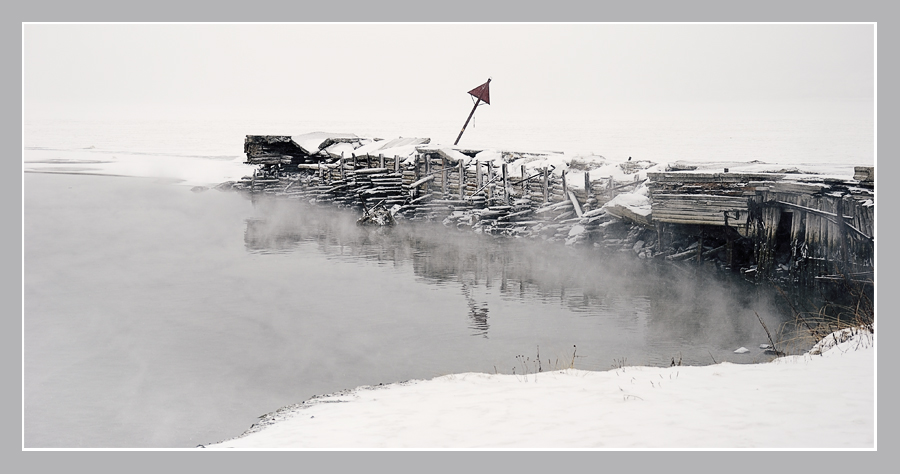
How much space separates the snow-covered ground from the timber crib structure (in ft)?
10.4

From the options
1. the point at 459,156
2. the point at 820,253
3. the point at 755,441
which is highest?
the point at 459,156

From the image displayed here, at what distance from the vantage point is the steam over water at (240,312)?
710 centimetres

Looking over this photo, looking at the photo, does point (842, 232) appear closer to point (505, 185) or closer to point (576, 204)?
point (576, 204)

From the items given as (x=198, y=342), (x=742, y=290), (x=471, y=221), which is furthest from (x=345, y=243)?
(x=742, y=290)

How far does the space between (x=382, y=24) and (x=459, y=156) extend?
9541 millimetres

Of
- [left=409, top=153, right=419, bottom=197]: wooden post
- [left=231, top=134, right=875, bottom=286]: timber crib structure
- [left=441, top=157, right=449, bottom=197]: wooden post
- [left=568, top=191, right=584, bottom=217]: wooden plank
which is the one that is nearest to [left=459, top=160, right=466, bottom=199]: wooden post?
[left=231, top=134, right=875, bottom=286]: timber crib structure

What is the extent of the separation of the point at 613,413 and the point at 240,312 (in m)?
5.61

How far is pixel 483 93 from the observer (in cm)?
1026

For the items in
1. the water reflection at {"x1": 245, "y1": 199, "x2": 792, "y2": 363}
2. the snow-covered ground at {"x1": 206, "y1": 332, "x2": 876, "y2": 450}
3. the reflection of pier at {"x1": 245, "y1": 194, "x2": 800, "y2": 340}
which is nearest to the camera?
the snow-covered ground at {"x1": 206, "y1": 332, "x2": 876, "y2": 450}

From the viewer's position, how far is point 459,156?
1758cm

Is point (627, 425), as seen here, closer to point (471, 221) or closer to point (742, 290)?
point (742, 290)

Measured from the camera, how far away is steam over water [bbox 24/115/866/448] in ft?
23.3

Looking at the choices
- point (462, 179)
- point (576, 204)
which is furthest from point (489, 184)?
point (576, 204)

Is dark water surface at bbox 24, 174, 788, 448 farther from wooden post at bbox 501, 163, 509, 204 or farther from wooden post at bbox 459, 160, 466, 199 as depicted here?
wooden post at bbox 459, 160, 466, 199
